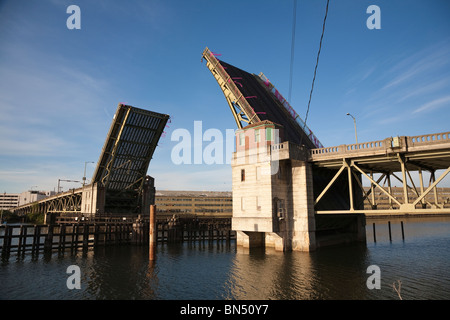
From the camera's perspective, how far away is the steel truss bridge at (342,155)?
21938 mm

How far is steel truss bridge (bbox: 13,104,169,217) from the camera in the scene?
1512 inches

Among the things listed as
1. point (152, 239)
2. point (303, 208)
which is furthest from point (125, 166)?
point (303, 208)

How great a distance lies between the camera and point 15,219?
102812 millimetres

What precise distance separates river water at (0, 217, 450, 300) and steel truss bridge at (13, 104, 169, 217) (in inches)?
639

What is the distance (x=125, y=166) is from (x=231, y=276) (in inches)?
1224

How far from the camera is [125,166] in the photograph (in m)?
44.7

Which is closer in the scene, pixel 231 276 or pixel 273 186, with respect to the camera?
pixel 231 276

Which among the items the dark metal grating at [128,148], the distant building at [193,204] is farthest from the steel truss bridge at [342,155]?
the distant building at [193,204]

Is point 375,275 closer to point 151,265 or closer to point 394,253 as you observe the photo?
point 394,253

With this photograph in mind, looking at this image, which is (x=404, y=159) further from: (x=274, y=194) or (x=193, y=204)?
(x=193, y=204)

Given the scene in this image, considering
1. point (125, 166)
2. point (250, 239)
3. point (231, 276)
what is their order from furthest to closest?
point (125, 166) → point (250, 239) → point (231, 276)

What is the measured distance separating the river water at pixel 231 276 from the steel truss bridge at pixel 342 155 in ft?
14.8

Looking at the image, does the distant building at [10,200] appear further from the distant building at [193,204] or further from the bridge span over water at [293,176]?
the bridge span over water at [293,176]
